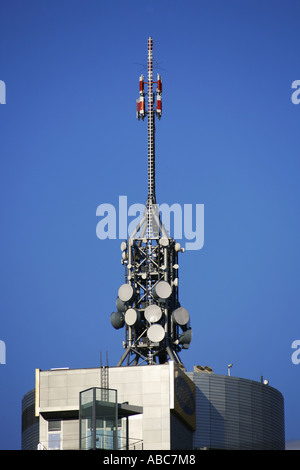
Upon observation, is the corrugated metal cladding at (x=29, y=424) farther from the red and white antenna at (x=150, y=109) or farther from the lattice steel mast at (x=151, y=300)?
the red and white antenna at (x=150, y=109)

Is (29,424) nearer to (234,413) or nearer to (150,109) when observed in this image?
(234,413)

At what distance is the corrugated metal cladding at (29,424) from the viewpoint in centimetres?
13912

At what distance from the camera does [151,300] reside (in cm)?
14788

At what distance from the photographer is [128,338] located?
14675 cm

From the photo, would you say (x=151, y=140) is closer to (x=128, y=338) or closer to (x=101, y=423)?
(x=128, y=338)

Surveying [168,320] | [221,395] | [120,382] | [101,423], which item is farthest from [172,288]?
[101,423]

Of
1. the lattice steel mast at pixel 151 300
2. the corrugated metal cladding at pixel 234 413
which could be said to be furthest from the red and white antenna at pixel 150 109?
the corrugated metal cladding at pixel 234 413

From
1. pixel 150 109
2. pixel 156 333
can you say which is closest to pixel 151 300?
pixel 156 333

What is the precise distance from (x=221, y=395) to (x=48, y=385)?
2805 cm

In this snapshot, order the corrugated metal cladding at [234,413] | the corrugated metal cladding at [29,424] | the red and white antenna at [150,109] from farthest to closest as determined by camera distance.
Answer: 1. the red and white antenna at [150,109]
2. the corrugated metal cladding at [234,413]
3. the corrugated metal cladding at [29,424]

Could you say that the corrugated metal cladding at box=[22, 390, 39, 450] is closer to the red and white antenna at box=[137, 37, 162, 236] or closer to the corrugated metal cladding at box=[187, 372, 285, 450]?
the corrugated metal cladding at box=[187, 372, 285, 450]

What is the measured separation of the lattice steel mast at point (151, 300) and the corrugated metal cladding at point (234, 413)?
4.91 meters

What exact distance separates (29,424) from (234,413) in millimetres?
23031

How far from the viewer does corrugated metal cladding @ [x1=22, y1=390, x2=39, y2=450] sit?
5477 inches
